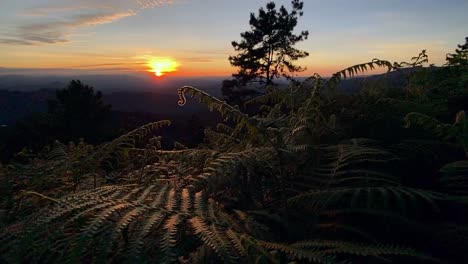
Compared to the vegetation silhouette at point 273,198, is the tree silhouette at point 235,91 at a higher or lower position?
lower

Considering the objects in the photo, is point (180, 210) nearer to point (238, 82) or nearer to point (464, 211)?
point (464, 211)

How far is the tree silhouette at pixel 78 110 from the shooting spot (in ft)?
109

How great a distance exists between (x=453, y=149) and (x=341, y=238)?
4.17 feet

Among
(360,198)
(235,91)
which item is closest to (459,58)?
(360,198)

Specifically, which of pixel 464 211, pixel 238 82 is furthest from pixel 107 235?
pixel 238 82

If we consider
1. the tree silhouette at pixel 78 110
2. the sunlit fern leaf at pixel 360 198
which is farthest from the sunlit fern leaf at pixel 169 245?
the tree silhouette at pixel 78 110

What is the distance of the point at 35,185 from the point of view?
270 cm

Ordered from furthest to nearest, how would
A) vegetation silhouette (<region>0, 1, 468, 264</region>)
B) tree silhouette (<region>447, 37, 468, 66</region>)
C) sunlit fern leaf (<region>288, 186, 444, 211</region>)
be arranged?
tree silhouette (<region>447, 37, 468, 66</region>) < sunlit fern leaf (<region>288, 186, 444, 211</region>) < vegetation silhouette (<region>0, 1, 468, 264</region>)

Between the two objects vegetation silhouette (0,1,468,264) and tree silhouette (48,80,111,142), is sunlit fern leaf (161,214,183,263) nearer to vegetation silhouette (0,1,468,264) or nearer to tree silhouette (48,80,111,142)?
vegetation silhouette (0,1,468,264)

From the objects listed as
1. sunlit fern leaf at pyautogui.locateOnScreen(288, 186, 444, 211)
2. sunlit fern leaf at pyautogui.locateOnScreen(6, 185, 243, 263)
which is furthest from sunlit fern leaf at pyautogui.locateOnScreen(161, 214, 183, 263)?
sunlit fern leaf at pyautogui.locateOnScreen(288, 186, 444, 211)

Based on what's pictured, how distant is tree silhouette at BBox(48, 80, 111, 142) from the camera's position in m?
33.1

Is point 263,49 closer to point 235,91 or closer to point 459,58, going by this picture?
point 235,91

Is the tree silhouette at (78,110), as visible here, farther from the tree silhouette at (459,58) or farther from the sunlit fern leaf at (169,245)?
the sunlit fern leaf at (169,245)

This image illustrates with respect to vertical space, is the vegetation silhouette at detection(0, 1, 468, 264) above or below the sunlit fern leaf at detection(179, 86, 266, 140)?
below
